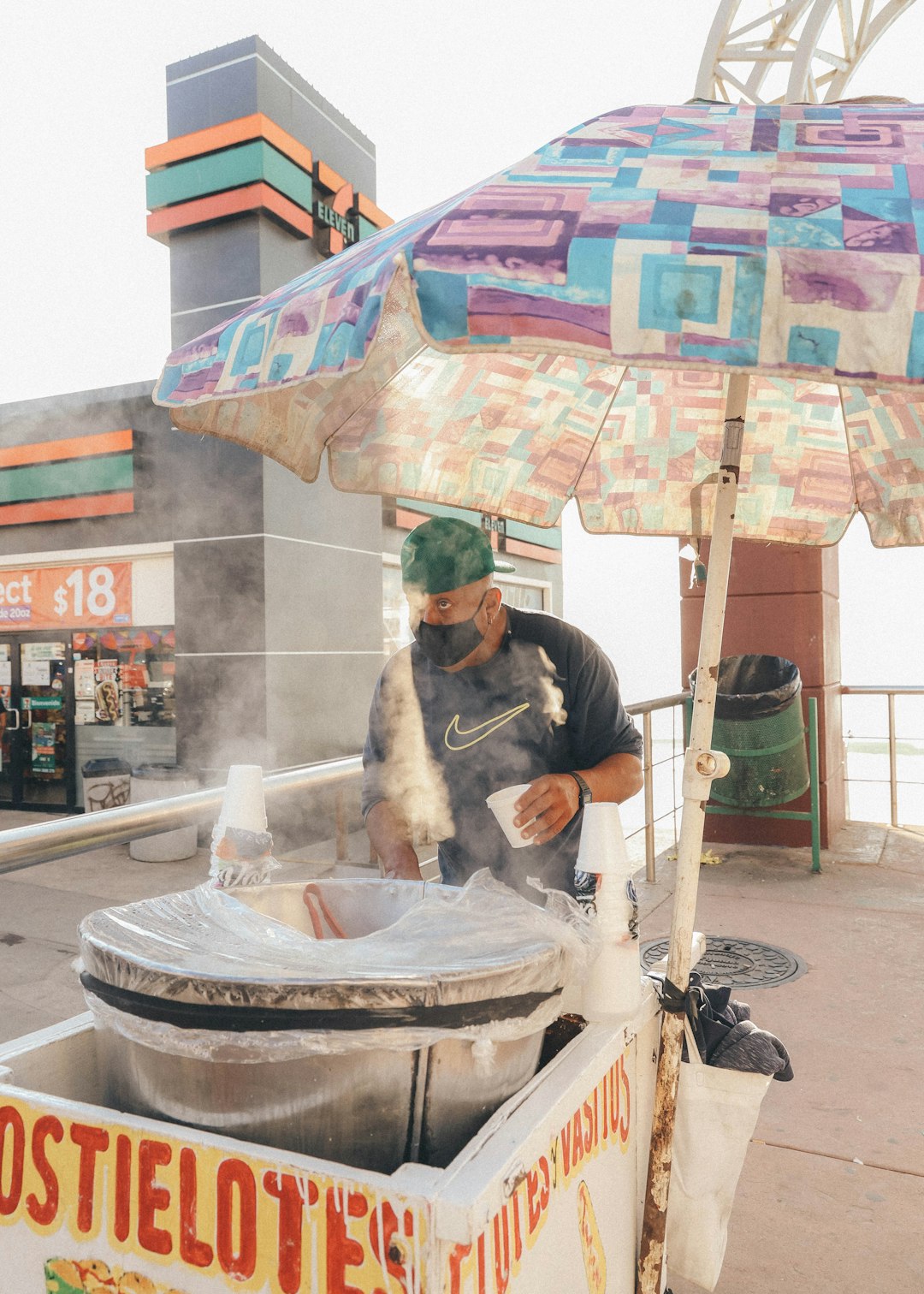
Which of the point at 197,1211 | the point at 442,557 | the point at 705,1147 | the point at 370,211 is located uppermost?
the point at 370,211

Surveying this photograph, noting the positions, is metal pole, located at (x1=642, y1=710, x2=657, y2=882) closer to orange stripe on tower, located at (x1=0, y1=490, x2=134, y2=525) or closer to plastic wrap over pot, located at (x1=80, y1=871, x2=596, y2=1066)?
plastic wrap over pot, located at (x1=80, y1=871, x2=596, y2=1066)

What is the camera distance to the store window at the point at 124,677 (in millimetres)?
10242

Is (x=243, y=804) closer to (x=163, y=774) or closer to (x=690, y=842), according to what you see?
(x=690, y=842)

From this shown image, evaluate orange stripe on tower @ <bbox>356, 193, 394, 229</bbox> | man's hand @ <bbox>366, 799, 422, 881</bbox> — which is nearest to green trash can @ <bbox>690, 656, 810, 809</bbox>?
man's hand @ <bbox>366, 799, 422, 881</bbox>

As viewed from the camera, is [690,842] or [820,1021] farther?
[820,1021]

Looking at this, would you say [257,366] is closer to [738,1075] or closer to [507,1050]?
[507,1050]

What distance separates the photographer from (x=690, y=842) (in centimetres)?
185

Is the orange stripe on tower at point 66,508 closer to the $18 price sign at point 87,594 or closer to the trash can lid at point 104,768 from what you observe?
the $18 price sign at point 87,594

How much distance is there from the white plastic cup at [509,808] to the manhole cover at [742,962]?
2568 mm

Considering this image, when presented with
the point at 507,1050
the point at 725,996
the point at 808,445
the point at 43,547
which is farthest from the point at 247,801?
the point at 43,547

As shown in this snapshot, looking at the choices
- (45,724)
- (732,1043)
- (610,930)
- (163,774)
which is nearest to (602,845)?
(610,930)

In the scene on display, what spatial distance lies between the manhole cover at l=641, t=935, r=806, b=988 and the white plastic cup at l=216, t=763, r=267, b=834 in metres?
2.76

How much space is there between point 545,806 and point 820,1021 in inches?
103

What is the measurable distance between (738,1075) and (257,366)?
1632 millimetres
